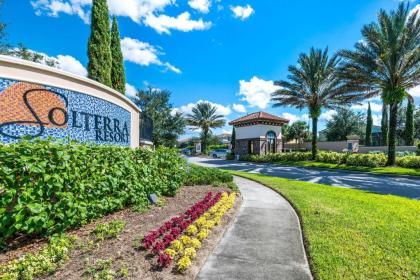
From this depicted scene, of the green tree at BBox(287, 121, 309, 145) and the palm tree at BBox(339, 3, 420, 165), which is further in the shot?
the green tree at BBox(287, 121, 309, 145)

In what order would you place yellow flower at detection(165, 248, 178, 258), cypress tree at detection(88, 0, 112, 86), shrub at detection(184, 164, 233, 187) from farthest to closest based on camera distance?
1. cypress tree at detection(88, 0, 112, 86)
2. shrub at detection(184, 164, 233, 187)
3. yellow flower at detection(165, 248, 178, 258)

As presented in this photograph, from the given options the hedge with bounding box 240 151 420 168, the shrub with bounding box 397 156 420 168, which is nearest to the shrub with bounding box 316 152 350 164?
the hedge with bounding box 240 151 420 168

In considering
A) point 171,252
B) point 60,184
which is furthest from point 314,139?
point 60,184

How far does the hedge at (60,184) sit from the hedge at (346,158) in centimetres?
1944

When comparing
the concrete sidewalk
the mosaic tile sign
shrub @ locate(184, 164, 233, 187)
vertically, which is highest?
the mosaic tile sign

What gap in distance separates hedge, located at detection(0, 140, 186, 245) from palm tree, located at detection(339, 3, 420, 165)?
1918 centimetres

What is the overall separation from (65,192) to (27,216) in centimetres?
60

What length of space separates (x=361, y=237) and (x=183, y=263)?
11.6 ft

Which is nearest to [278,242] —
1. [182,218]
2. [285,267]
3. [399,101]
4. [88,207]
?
[285,267]

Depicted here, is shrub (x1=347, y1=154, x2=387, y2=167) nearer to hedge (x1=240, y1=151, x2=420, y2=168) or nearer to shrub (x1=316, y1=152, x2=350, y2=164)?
hedge (x1=240, y1=151, x2=420, y2=168)

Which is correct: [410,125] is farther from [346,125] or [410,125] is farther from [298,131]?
[298,131]

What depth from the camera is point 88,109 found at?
7.55m

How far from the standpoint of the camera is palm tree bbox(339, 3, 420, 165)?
16938 millimetres

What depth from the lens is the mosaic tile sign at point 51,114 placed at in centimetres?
551
